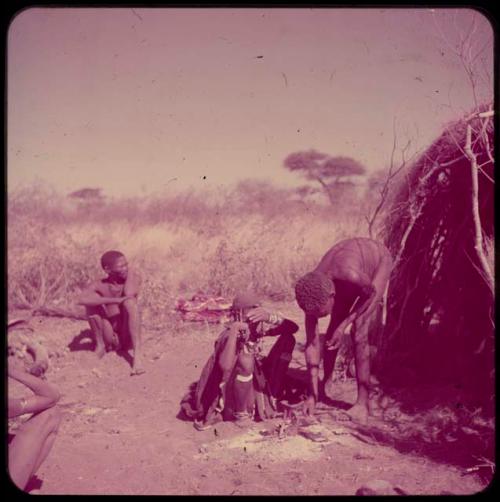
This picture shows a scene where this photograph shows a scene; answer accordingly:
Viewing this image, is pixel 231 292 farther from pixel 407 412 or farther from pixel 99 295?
pixel 407 412

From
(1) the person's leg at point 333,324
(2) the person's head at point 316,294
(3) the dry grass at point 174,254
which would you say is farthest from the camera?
(3) the dry grass at point 174,254

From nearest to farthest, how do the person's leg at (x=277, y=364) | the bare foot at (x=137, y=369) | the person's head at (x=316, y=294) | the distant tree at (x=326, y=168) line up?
the person's head at (x=316, y=294)
the person's leg at (x=277, y=364)
the bare foot at (x=137, y=369)
the distant tree at (x=326, y=168)

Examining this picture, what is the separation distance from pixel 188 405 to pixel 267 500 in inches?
63.1

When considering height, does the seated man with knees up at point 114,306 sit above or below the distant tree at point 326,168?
below

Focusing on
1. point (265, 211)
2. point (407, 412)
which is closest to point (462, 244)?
point (407, 412)

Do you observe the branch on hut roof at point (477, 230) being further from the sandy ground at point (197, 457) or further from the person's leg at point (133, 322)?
the person's leg at point (133, 322)

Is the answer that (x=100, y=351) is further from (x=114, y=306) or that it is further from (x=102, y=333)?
(x=114, y=306)

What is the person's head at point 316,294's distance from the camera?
4.39 metres

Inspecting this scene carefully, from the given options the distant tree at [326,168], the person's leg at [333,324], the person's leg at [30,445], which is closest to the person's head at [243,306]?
the person's leg at [333,324]

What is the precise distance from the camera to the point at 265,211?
21219 mm

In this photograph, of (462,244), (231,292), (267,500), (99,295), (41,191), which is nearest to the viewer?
(267,500)

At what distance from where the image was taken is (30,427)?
3434 millimetres

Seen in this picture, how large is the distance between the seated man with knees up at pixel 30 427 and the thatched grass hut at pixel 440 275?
354 centimetres

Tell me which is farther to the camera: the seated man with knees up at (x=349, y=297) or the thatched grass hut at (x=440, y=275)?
the thatched grass hut at (x=440, y=275)
